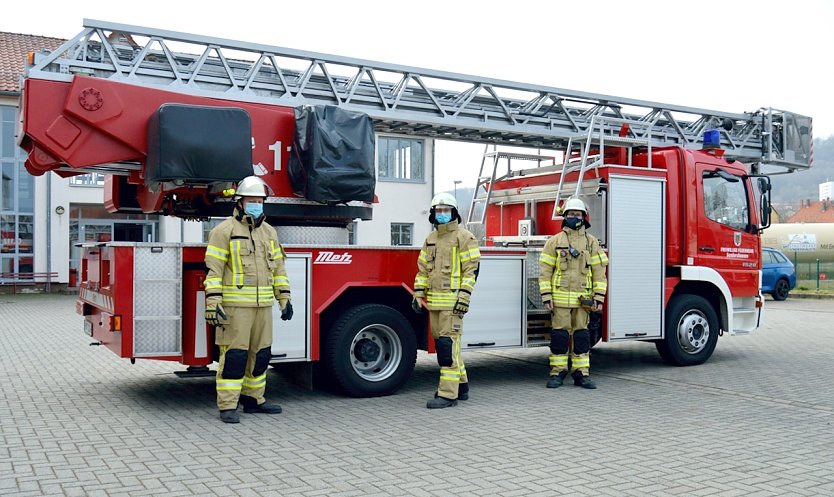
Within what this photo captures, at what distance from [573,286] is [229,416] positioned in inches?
148

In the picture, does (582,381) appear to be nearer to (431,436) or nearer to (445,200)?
(445,200)

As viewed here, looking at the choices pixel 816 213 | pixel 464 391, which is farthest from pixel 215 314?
pixel 816 213

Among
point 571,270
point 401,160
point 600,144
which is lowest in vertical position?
point 571,270

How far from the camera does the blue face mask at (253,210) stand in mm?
6824

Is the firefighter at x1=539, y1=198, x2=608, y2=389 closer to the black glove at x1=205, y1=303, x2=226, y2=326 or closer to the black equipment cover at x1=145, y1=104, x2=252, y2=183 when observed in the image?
the black equipment cover at x1=145, y1=104, x2=252, y2=183

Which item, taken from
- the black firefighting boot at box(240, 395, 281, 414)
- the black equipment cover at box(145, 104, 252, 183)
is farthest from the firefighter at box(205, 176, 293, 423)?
the black equipment cover at box(145, 104, 252, 183)

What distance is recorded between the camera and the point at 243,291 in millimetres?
6719

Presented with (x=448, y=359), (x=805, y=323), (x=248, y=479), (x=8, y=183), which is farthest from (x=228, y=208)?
(x=8, y=183)

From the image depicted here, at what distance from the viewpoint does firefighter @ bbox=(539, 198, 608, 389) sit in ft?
27.9

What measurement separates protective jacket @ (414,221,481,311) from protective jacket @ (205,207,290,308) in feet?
4.57

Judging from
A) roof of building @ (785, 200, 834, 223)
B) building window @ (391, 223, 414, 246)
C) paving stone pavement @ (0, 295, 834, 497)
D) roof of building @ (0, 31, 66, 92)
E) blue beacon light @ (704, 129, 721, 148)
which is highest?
roof of building @ (0, 31, 66, 92)

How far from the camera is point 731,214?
404 inches

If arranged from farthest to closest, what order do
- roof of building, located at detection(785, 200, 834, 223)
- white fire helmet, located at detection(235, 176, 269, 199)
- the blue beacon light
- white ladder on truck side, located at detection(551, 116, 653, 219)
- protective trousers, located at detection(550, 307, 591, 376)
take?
roof of building, located at detection(785, 200, 834, 223) → the blue beacon light → white ladder on truck side, located at detection(551, 116, 653, 219) → protective trousers, located at detection(550, 307, 591, 376) → white fire helmet, located at detection(235, 176, 269, 199)

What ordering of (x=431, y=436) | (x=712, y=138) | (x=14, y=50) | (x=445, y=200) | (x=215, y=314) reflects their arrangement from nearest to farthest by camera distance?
(x=431, y=436)
(x=215, y=314)
(x=445, y=200)
(x=712, y=138)
(x=14, y=50)
